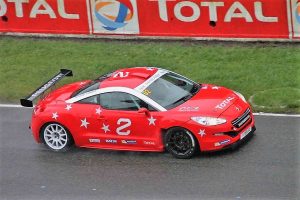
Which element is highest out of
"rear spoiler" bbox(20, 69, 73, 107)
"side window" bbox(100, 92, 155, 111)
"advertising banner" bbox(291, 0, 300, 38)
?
"advertising banner" bbox(291, 0, 300, 38)

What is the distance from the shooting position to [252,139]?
12977 millimetres

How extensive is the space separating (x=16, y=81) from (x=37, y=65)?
1217mm

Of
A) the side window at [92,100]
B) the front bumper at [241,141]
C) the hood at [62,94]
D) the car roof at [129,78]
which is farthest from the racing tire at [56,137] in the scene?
the front bumper at [241,141]

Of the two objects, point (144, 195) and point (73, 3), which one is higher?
point (73, 3)

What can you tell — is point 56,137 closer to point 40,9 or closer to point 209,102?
point 209,102

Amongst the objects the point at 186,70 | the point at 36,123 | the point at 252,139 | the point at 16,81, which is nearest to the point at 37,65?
the point at 16,81

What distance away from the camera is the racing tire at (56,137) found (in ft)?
43.0

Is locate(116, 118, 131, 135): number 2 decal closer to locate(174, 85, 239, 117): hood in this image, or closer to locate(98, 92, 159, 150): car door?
locate(98, 92, 159, 150): car door

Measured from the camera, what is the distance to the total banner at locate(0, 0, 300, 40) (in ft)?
58.7

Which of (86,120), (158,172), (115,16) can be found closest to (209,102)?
(158,172)

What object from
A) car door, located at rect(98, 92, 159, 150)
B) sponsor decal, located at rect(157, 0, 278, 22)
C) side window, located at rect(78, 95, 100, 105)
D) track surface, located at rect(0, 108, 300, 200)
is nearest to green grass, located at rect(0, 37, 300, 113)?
sponsor decal, located at rect(157, 0, 278, 22)

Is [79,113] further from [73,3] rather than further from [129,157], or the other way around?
[73,3]

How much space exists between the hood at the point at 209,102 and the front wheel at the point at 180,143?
38cm

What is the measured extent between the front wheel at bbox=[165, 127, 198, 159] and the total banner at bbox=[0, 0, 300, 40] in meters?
6.71
